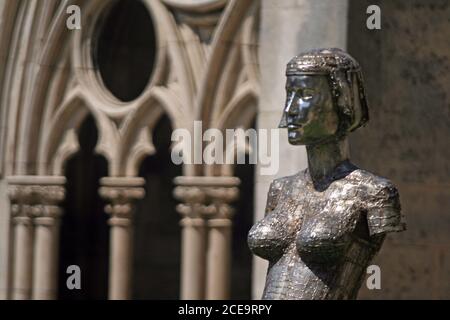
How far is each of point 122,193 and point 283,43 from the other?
221cm

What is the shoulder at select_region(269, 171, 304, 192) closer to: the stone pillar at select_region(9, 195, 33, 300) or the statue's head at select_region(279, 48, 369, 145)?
the statue's head at select_region(279, 48, 369, 145)

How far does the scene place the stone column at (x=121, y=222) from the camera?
12.4 metres

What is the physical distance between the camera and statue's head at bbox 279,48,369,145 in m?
7.26

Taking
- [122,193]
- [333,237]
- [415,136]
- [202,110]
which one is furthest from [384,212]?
[122,193]

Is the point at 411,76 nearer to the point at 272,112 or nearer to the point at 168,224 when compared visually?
the point at 272,112

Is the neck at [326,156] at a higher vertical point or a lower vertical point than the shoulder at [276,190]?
higher

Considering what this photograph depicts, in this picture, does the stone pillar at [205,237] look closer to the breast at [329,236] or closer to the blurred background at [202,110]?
the blurred background at [202,110]

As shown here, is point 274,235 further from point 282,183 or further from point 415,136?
point 415,136

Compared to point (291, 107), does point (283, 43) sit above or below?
above

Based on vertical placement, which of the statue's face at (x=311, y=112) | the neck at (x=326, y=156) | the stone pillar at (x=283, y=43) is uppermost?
the stone pillar at (x=283, y=43)

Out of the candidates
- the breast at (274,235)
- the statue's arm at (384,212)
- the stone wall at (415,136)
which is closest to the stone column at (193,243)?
the stone wall at (415,136)

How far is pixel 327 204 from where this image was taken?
729cm

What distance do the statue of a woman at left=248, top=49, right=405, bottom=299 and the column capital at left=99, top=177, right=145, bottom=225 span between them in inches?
198
